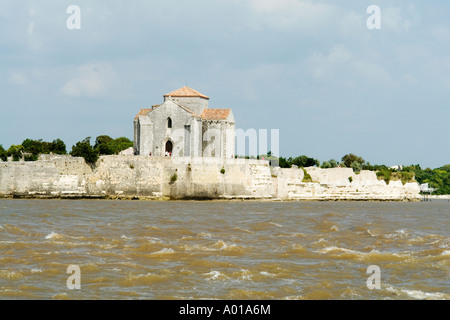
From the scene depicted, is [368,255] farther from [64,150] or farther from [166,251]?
[64,150]

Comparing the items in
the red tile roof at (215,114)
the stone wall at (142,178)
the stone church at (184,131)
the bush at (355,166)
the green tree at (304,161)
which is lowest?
the stone wall at (142,178)

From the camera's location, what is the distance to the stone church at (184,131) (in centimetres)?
3922

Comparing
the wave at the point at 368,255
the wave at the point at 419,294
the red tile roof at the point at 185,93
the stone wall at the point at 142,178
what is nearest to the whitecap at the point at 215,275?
the wave at the point at 419,294

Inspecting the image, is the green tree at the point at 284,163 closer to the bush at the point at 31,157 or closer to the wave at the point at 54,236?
the bush at the point at 31,157

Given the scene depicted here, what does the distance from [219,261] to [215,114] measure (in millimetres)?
30290

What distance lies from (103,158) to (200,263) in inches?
1097

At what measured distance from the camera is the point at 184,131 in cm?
3925

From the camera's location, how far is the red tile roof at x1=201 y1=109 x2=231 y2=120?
131 feet

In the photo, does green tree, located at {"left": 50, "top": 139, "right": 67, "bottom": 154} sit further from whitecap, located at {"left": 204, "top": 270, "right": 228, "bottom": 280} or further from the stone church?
whitecap, located at {"left": 204, "top": 270, "right": 228, "bottom": 280}

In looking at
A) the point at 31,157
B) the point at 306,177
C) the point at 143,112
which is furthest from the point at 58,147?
the point at 306,177

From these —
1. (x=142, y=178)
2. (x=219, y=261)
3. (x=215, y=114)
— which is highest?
(x=215, y=114)

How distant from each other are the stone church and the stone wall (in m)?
3.21
